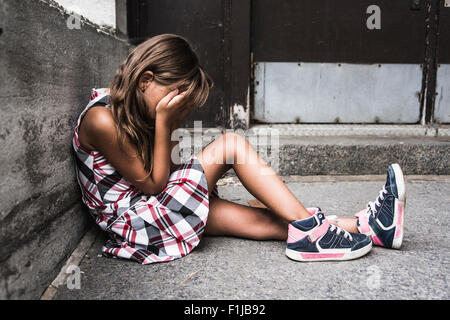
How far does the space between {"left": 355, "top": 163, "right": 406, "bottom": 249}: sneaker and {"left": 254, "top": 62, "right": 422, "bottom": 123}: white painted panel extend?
1681 mm

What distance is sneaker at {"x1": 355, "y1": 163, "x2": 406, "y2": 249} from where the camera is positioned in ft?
5.42

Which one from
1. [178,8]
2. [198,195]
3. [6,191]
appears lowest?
[198,195]

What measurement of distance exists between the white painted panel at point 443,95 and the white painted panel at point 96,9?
258 centimetres

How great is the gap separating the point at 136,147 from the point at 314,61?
83.4 inches

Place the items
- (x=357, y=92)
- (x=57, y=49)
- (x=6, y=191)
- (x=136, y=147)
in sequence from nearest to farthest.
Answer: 1. (x=6, y=191)
2. (x=57, y=49)
3. (x=136, y=147)
4. (x=357, y=92)

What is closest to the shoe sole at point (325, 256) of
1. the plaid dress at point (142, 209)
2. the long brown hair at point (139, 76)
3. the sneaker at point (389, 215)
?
Result: the sneaker at point (389, 215)

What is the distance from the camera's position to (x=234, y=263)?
162cm

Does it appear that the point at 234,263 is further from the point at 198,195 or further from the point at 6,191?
the point at 6,191

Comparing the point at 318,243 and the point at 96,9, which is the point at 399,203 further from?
the point at 96,9

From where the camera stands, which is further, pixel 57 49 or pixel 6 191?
pixel 57 49

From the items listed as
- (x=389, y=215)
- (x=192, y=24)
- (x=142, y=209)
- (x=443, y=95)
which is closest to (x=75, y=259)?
(x=142, y=209)

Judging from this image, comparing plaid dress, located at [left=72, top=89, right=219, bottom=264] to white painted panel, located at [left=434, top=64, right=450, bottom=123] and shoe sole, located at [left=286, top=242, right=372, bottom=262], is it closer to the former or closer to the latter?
shoe sole, located at [left=286, top=242, right=372, bottom=262]

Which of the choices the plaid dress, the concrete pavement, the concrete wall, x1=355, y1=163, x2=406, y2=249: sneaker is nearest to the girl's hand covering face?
the plaid dress
